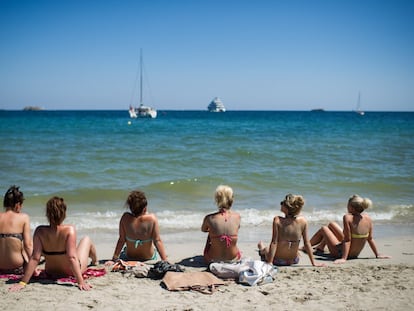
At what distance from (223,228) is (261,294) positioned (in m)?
1.02

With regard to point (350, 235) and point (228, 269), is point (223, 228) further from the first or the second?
point (350, 235)

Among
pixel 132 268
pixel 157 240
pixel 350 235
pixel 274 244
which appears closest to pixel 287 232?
pixel 274 244

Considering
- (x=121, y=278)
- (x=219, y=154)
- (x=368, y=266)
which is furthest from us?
(x=219, y=154)

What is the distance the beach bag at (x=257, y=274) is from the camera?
14.5ft

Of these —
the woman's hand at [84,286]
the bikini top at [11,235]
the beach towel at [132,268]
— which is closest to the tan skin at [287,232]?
the beach towel at [132,268]

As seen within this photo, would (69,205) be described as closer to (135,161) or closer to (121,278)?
(121,278)

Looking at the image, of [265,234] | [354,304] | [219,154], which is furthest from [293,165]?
[354,304]

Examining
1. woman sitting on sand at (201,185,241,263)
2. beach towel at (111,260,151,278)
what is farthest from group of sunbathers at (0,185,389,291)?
beach towel at (111,260,151,278)

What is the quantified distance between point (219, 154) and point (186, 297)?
1425 centimetres

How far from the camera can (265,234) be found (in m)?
7.20

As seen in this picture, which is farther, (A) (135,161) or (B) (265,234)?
(A) (135,161)

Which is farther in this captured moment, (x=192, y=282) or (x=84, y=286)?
(x=192, y=282)

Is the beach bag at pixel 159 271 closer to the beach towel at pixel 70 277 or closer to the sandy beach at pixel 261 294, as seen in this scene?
the sandy beach at pixel 261 294

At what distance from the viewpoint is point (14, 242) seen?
4434 millimetres
